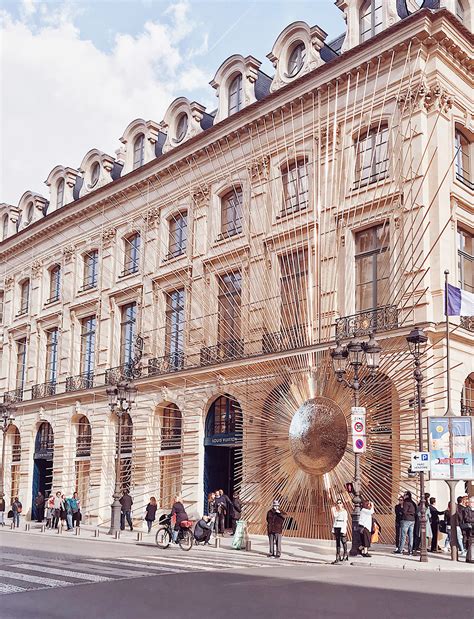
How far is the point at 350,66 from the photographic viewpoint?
72.1 ft

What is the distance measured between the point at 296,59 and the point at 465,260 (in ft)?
27.7

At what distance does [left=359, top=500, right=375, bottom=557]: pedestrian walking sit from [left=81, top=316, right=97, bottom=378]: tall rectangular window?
57.4ft

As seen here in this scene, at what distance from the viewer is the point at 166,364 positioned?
2695 cm

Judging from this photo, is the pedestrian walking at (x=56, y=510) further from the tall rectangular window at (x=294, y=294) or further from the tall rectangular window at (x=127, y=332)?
the tall rectangular window at (x=294, y=294)

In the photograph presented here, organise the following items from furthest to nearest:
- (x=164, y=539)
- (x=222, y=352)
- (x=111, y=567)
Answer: (x=222, y=352)
(x=164, y=539)
(x=111, y=567)

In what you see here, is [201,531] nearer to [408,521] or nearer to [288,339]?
[408,521]

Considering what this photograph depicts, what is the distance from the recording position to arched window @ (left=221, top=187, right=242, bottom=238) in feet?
83.1

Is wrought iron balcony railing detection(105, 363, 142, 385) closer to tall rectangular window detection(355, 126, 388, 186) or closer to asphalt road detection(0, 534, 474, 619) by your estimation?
tall rectangular window detection(355, 126, 388, 186)

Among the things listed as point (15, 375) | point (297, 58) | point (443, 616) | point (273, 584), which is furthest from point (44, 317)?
point (443, 616)

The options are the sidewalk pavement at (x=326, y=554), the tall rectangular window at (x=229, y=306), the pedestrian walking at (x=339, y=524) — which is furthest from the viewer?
the tall rectangular window at (x=229, y=306)

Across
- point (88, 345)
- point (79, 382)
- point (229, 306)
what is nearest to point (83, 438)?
point (79, 382)

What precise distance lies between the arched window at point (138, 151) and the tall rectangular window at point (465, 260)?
573 inches

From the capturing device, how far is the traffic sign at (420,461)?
15156 millimetres

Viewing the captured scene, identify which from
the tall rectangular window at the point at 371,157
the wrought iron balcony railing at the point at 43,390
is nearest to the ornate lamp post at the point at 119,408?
the tall rectangular window at the point at 371,157
